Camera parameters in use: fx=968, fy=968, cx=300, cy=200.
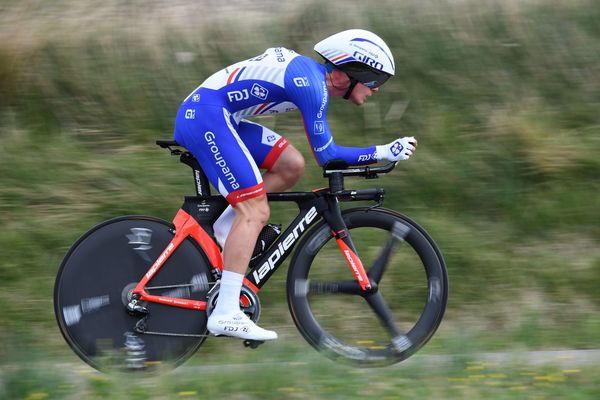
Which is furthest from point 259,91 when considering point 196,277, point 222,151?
point 196,277

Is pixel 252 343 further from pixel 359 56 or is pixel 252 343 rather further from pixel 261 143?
pixel 359 56

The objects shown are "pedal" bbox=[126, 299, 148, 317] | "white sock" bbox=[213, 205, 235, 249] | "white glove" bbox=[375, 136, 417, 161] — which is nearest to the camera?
"white glove" bbox=[375, 136, 417, 161]

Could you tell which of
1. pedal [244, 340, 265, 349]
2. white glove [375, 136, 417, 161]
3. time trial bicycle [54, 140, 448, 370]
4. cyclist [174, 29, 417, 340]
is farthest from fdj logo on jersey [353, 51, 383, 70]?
pedal [244, 340, 265, 349]

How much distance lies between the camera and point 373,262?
554 cm

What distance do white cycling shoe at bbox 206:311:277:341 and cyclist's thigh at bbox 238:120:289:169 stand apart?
35.7 inches

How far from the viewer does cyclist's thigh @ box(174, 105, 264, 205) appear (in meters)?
5.18

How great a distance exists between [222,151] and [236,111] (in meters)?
0.26

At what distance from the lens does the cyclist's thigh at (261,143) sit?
18.0 ft

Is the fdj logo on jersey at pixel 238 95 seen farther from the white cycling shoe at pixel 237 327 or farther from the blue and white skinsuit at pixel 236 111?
the white cycling shoe at pixel 237 327

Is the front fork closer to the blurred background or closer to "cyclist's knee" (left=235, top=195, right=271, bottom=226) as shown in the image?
"cyclist's knee" (left=235, top=195, right=271, bottom=226)

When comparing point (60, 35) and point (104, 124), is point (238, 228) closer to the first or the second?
point (104, 124)

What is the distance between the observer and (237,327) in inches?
204

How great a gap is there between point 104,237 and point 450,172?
2.92m

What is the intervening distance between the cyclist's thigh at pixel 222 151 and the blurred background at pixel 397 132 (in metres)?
0.95
